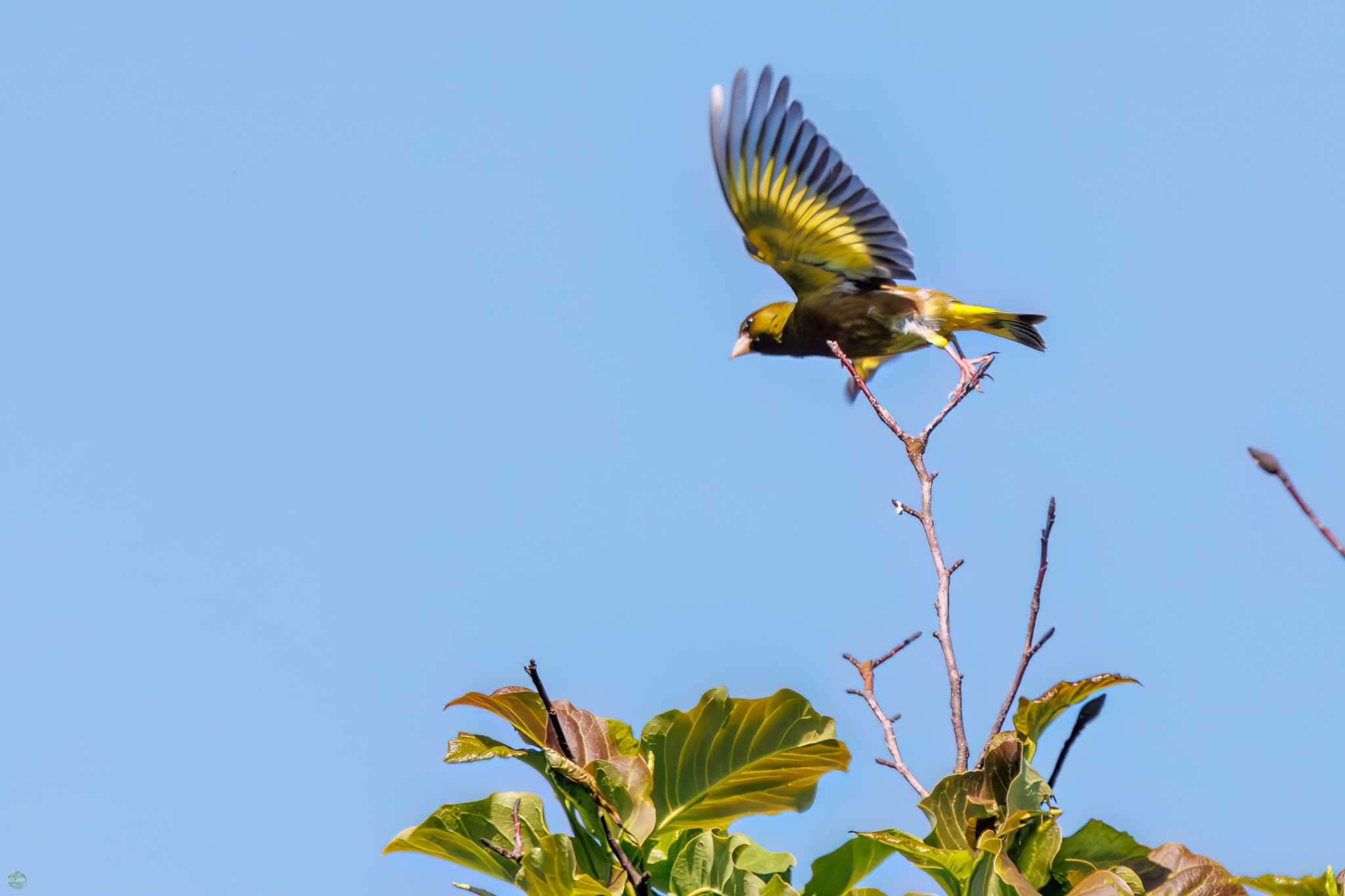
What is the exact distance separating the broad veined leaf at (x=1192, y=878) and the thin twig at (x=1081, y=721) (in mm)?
253

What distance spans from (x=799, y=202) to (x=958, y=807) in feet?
17.9

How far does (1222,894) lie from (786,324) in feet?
20.2

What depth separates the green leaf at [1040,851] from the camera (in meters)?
2.54

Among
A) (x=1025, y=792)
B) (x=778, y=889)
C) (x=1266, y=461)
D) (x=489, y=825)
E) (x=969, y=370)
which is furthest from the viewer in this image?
(x=969, y=370)

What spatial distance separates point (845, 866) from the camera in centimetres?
283

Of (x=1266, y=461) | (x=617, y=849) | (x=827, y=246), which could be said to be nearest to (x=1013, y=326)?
(x=827, y=246)

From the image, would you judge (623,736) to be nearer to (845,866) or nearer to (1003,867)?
(845,866)

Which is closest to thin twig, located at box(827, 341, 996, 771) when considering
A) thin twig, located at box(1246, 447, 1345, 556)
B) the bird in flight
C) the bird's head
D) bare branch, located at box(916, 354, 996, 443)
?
A: bare branch, located at box(916, 354, 996, 443)

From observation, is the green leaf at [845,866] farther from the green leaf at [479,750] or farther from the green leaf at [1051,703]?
the green leaf at [479,750]

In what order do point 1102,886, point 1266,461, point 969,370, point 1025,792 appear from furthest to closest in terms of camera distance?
point 969,370, point 1025,792, point 1102,886, point 1266,461

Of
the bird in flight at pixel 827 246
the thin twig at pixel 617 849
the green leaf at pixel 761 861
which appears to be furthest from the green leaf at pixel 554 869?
the bird in flight at pixel 827 246

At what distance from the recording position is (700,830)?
2879 mm

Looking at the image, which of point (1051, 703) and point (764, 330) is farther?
point (764, 330)

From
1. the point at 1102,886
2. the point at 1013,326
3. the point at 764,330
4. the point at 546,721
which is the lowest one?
the point at 1102,886
